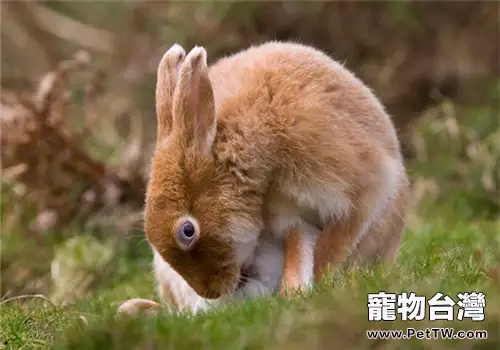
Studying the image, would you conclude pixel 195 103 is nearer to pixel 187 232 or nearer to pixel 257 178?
pixel 257 178

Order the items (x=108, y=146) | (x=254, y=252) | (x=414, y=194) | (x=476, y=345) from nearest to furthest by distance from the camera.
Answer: (x=476, y=345)
(x=254, y=252)
(x=414, y=194)
(x=108, y=146)

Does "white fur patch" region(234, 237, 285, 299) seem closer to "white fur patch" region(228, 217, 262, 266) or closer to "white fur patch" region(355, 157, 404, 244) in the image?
"white fur patch" region(228, 217, 262, 266)

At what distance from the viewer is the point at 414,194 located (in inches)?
346

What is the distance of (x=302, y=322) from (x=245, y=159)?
1.25 meters

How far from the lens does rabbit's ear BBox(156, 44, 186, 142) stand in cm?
475

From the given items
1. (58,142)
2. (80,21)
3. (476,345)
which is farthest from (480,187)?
(80,21)

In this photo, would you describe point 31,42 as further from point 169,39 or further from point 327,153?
point 327,153

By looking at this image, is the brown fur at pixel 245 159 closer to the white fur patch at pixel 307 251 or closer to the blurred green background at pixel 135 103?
the white fur patch at pixel 307 251

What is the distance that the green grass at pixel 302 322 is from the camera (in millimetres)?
3469

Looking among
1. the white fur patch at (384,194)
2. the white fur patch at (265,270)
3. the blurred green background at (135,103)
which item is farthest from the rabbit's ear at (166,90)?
the blurred green background at (135,103)

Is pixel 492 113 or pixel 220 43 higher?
pixel 220 43

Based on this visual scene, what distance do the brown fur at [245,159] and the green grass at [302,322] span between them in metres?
0.39

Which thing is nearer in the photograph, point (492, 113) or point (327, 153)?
point (327, 153)

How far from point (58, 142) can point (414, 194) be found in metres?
3.03
